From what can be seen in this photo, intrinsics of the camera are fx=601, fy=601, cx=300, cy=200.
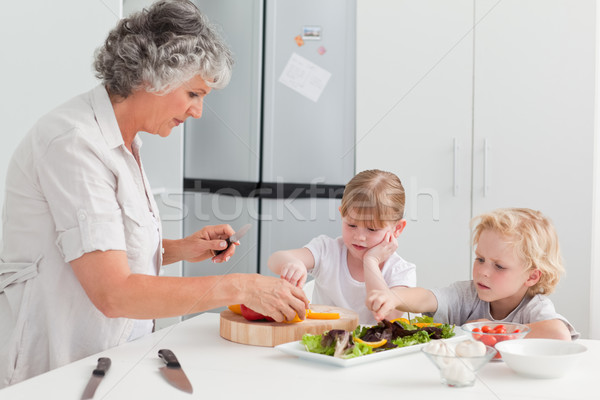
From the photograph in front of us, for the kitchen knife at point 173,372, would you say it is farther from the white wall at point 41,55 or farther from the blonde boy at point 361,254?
the white wall at point 41,55

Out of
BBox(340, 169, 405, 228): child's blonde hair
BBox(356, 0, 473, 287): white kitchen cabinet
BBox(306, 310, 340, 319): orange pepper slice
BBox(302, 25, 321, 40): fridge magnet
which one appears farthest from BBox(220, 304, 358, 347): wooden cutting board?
BBox(302, 25, 321, 40): fridge magnet

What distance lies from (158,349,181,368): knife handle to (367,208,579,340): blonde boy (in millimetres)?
563

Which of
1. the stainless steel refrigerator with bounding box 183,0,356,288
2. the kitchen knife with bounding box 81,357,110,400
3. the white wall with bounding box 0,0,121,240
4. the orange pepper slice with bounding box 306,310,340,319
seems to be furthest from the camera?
the stainless steel refrigerator with bounding box 183,0,356,288

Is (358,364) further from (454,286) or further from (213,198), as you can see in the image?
(213,198)

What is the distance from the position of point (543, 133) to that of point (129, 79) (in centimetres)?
184

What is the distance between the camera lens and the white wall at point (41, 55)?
63.1 inches

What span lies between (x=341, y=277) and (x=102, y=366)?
89cm

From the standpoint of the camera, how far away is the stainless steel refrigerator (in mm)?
2785

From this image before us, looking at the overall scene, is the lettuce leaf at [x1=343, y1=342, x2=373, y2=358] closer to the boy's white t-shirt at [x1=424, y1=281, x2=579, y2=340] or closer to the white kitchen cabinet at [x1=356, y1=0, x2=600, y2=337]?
the boy's white t-shirt at [x1=424, y1=281, x2=579, y2=340]

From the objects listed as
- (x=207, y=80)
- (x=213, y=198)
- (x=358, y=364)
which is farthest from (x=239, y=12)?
(x=358, y=364)

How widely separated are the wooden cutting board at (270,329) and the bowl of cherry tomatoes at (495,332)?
0.83 feet

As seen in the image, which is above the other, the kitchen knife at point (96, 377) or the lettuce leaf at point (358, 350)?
the lettuce leaf at point (358, 350)

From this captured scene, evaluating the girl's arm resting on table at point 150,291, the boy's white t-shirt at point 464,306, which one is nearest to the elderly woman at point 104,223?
the girl's arm resting on table at point 150,291

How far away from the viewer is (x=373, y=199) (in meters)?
1.66
